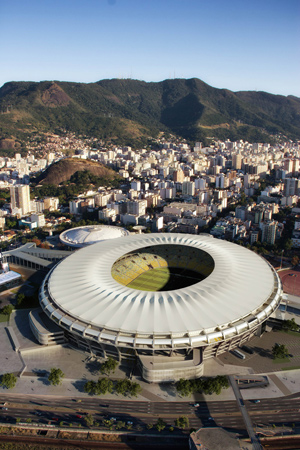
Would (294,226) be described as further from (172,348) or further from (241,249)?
(172,348)

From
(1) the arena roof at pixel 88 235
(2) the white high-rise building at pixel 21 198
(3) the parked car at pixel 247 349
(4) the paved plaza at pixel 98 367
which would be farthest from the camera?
(2) the white high-rise building at pixel 21 198

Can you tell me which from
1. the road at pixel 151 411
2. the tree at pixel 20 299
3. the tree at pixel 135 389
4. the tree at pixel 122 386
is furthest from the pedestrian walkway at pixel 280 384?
the tree at pixel 20 299

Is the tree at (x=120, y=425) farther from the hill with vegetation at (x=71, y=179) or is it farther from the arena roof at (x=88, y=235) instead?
the hill with vegetation at (x=71, y=179)

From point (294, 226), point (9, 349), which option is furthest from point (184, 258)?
point (294, 226)

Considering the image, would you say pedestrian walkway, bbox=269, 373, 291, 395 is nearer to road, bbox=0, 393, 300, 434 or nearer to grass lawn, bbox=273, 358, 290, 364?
road, bbox=0, 393, 300, 434

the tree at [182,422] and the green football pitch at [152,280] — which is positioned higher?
the green football pitch at [152,280]

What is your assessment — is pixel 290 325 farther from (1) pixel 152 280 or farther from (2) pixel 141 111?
(2) pixel 141 111

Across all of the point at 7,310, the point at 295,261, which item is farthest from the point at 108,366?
the point at 295,261
